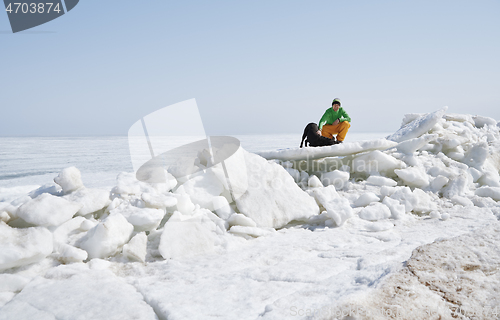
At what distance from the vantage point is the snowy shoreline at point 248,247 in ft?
3.96

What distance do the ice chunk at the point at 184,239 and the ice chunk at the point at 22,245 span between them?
609mm

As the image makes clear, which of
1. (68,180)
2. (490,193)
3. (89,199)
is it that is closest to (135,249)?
(89,199)

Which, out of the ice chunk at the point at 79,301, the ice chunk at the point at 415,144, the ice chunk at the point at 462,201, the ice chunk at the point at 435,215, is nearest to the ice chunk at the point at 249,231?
the ice chunk at the point at 79,301

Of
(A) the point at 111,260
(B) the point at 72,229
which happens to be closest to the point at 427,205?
(A) the point at 111,260

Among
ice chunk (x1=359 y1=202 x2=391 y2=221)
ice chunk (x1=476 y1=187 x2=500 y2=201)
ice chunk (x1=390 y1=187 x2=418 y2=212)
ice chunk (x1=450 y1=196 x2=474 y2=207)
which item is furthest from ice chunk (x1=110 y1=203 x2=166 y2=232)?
ice chunk (x1=476 y1=187 x2=500 y2=201)

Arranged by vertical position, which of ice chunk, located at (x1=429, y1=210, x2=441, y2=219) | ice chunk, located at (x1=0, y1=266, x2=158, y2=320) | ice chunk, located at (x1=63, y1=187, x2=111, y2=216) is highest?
ice chunk, located at (x1=63, y1=187, x2=111, y2=216)

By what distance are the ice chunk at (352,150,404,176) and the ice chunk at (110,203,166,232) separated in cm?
264

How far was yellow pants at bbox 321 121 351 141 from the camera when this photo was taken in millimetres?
5141

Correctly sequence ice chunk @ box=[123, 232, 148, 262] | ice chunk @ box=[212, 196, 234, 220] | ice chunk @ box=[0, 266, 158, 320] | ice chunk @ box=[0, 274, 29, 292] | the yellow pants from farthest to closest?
the yellow pants < ice chunk @ box=[212, 196, 234, 220] < ice chunk @ box=[123, 232, 148, 262] < ice chunk @ box=[0, 274, 29, 292] < ice chunk @ box=[0, 266, 158, 320]

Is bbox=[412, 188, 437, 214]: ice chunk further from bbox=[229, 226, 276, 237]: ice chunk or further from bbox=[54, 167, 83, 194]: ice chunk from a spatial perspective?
bbox=[54, 167, 83, 194]: ice chunk

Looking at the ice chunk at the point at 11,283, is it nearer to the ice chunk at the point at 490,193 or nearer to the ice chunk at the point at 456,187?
the ice chunk at the point at 456,187

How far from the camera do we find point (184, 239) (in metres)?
1.96

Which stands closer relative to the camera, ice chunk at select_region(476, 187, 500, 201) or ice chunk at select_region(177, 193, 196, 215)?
ice chunk at select_region(177, 193, 196, 215)

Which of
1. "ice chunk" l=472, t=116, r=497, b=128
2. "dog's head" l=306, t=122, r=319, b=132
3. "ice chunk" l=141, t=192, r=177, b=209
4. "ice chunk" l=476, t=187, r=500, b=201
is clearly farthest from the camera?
"ice chunk" l=472, t=116, r=497, b=128
